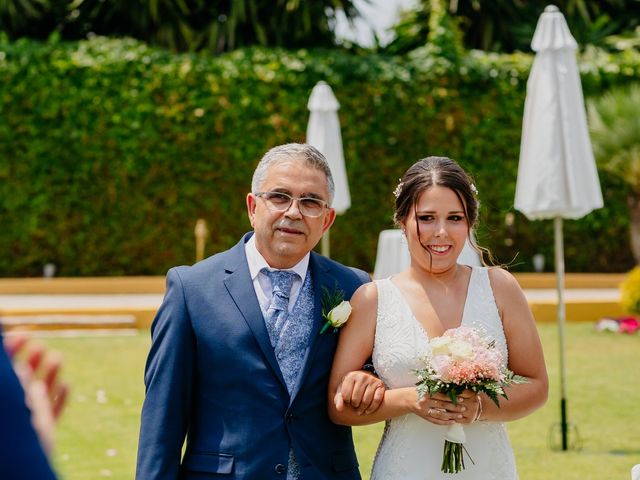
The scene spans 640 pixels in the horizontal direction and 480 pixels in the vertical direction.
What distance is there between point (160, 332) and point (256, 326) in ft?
0.93

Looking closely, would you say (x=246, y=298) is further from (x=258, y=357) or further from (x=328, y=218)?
(x=328, y=218)

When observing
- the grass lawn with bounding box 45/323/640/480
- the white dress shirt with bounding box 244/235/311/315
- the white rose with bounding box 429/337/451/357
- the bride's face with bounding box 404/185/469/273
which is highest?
the bride's face with bounding box 404/185/469/273

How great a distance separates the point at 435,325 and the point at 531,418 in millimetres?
4964

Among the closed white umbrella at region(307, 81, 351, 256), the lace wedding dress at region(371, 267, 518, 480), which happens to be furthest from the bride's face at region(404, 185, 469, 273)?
the closed white umbrella at region(307, 81, 351, 256)

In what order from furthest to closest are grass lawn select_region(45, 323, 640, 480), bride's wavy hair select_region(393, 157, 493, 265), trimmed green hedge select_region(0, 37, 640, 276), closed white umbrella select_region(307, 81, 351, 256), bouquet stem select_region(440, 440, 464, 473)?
1. trimmed green hedge select_region(0, 37, 640, 276)
2. closed white umbrella select_region(307, 81, 351, 256)
3. grass lawn select_region(45, 323, 640, 480)
4. bride's wavy hair select_region(393, 157, 493, 265)
5. bouquet stem select_region(440, 440, 464, 473)

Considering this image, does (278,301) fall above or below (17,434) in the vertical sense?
above

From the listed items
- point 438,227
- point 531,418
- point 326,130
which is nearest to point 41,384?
point 438,227

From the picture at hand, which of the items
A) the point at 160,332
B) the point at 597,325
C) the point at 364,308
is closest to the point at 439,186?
the point at 364,308

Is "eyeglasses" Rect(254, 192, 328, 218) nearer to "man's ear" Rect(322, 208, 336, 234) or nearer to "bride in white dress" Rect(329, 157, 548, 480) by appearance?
"man's ear" Rect(322, 208, 336, 234)

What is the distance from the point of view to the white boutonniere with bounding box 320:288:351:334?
120 inches

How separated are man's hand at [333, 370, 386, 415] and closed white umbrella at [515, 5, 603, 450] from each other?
201 inches

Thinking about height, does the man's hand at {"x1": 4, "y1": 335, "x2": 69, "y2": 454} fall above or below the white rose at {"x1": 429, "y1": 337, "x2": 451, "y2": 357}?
below

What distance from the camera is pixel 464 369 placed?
299 centimetres

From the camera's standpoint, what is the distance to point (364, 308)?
3.29 meters
